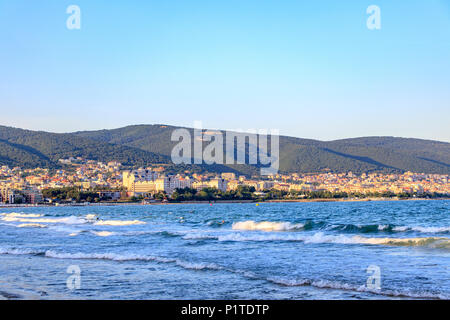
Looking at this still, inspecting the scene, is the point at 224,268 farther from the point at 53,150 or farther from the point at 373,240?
the point at 53,150

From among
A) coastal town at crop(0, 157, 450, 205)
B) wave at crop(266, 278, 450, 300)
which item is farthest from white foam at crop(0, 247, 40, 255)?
coastal town at crop(0, 157, 450, 205)

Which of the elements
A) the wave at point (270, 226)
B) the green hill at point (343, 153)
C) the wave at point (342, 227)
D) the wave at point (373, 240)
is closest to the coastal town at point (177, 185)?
the green hill at point (343, 153)

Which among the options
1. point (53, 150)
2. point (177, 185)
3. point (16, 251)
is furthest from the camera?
point (53, 150)

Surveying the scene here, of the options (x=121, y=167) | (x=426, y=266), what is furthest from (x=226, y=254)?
Answer: (x=121, y=167)

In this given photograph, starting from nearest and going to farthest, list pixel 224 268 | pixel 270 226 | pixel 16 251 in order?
pixel 224 268, pixel 16 251, pixel 270 226

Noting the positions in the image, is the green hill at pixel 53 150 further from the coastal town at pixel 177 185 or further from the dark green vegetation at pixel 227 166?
the coastal town at pixel 177 185

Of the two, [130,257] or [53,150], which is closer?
[130,257]

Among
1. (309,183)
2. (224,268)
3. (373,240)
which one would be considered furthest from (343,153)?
(224,268)
